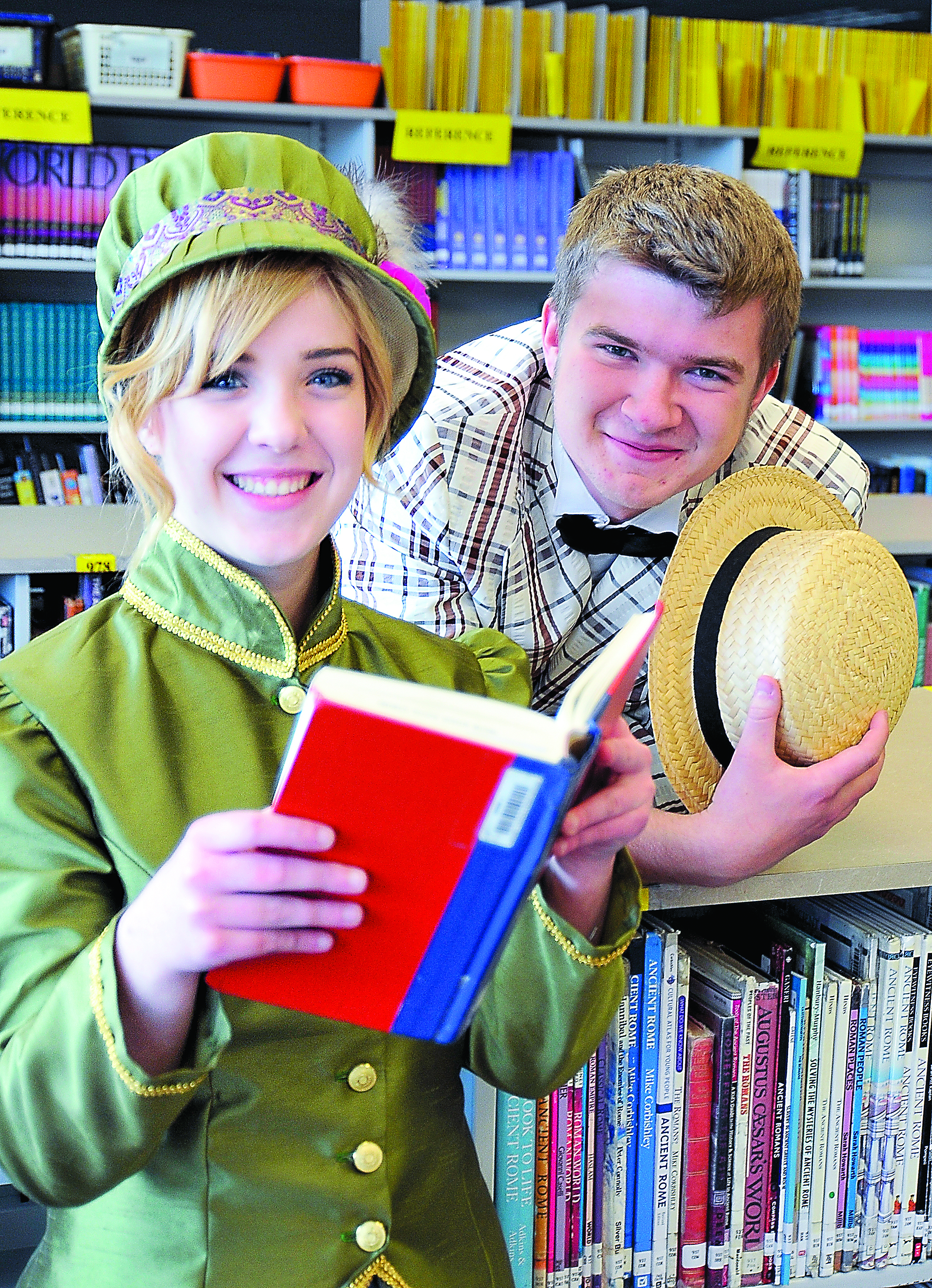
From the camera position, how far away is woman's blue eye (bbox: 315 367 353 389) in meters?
0.87

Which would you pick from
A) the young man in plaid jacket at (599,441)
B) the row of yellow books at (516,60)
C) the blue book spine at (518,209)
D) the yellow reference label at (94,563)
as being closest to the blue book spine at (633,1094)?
the young man in plaid jacket at (599,441)

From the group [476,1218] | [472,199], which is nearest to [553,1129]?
[476,1218]

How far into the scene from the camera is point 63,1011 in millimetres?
709

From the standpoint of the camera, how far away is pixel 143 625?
0.90m

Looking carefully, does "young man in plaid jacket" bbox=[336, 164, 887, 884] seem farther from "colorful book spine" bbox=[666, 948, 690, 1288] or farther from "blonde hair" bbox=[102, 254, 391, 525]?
"blonde hair" bbox=[102, 254, 391, 525]

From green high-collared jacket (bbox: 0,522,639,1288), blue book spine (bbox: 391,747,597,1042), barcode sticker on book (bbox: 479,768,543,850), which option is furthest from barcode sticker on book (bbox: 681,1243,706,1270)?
barcode sticker on book (bbox: 479,768,543,850)

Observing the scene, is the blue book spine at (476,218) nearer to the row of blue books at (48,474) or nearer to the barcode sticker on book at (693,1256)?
the row of blue books at (48,474)

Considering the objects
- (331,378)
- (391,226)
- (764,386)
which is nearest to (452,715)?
(331,378)

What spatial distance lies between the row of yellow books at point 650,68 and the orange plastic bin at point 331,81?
0.42 feet

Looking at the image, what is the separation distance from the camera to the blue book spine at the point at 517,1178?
1.17 metres

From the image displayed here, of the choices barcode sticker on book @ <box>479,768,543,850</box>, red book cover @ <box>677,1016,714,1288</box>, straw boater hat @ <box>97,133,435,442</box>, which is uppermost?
straw boater hat @ <box>97,133,435,442</box>

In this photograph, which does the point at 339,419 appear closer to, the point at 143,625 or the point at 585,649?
the point at 143,625

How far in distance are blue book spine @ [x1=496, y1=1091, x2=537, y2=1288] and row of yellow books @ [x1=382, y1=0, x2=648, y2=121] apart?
134 inches

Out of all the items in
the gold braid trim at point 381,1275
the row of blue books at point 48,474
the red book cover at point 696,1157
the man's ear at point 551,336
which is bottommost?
the red book cover at point 696,1157
